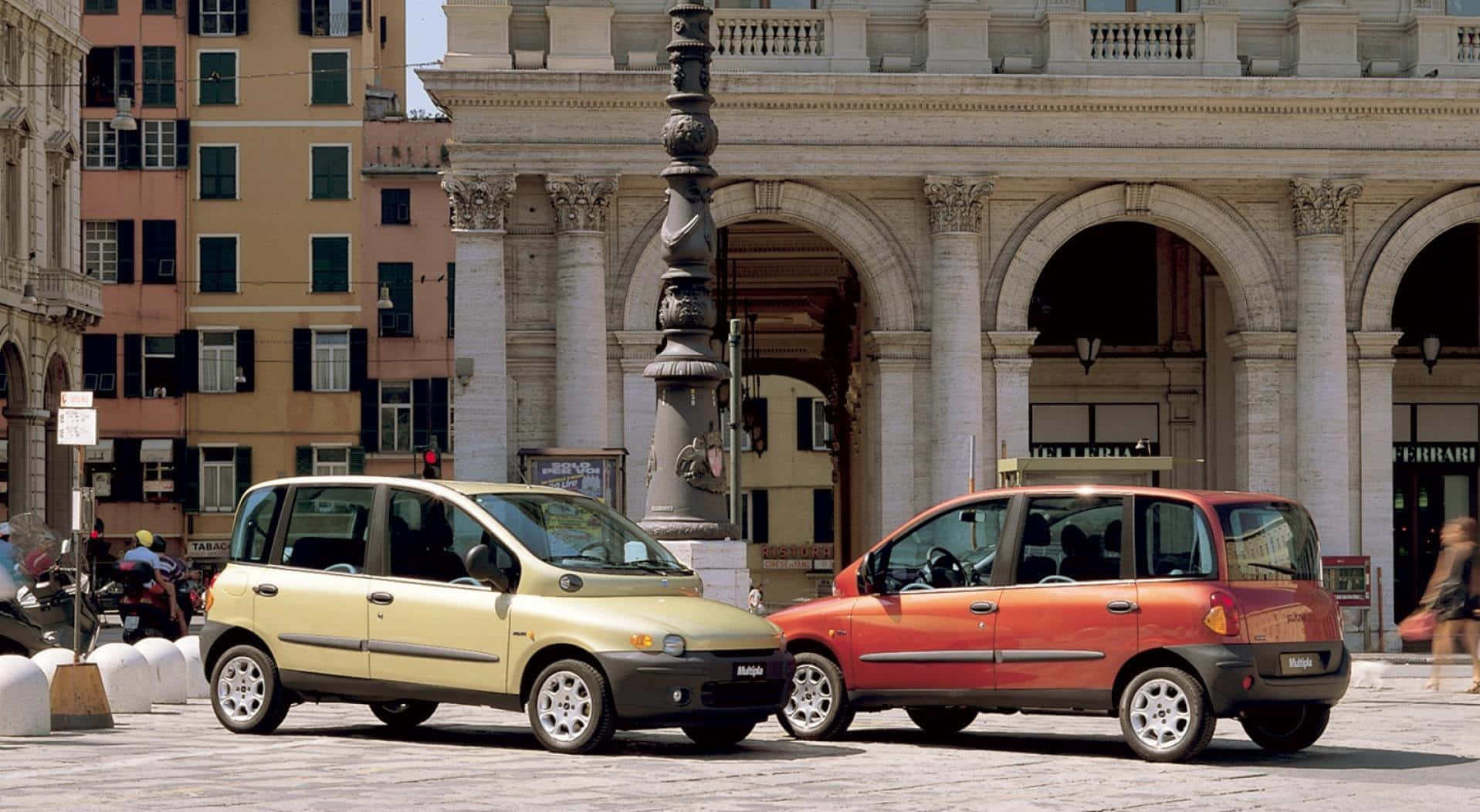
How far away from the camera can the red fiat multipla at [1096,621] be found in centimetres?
1495

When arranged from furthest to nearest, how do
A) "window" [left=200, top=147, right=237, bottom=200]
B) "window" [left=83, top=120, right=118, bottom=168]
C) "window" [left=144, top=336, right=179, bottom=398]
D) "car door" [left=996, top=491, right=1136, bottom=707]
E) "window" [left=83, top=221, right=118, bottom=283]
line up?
"window" [left=200, top=147, right=237, bottom=200]
"window" [left=83, top=221, right=118, bottom=283]
"window" [left=144, top=336, right=179, bottom=398]
"window" [left=83, top=120, right=118, bottom=168]
"car door" [left=996, top=491, right=1136, bottom=707]

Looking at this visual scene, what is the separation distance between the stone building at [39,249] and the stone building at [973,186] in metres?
17.0

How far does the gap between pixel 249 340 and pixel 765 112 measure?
3493cm

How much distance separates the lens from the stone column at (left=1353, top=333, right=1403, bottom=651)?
34000 millimetres

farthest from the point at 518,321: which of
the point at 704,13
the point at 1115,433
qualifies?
the point at 704,13

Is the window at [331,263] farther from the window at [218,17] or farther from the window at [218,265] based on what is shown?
the window at [218,17]

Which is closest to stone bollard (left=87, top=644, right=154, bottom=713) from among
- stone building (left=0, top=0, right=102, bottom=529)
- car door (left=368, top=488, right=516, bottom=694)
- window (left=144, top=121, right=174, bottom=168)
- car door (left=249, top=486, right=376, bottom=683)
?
car door (left=249, top=486, right=376, bottom=683)

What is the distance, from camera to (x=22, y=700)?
52.2 feet

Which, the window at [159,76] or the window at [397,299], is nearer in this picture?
the window at [159,76]

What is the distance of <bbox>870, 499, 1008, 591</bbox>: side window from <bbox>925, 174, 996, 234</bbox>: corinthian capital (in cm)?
1722

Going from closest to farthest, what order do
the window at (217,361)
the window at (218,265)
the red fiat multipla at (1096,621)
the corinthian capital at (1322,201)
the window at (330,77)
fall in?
the red fiat multipla at (1096,621) < the corinthian capital at (1322,201) < the window at (217,361) < the window at (218,265) < the window at (330,77)

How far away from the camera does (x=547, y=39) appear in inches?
1302

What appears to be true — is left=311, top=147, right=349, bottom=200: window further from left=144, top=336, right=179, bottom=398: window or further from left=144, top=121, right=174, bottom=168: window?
A: left=144, top=336, right=179, bottom=398: window

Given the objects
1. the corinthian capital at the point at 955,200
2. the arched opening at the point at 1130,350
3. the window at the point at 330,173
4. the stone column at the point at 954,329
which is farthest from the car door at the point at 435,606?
the window at the point at 330,173
